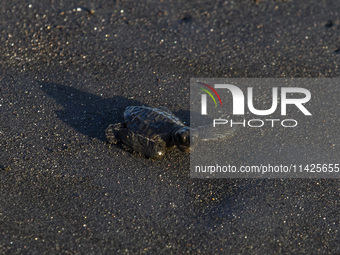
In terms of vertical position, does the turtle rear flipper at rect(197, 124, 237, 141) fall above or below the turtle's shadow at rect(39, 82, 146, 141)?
below

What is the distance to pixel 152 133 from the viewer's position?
3992 millimetres

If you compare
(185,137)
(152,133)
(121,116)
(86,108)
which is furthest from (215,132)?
(86,108)

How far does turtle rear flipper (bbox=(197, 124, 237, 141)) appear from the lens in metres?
4.11

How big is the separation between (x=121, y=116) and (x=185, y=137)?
81 centimetres

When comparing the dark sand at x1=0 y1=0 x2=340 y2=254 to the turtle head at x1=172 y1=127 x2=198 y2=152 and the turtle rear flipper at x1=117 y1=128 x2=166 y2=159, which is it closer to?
the turtle rear flipper at x1=117 y1=128 x2=166 y2=159

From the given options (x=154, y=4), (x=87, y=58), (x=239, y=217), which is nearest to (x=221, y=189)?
(x=239, y=217)

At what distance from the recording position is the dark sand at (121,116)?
3508 mm

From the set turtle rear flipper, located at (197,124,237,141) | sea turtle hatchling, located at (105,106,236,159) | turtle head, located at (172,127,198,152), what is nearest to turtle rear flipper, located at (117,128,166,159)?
sea turtle hatchling, located at (105,106,236,159)

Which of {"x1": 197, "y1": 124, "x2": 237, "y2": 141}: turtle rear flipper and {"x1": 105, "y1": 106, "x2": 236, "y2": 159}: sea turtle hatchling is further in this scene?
{"x1": 197, "y1": 124, "x2": 237, "y2": 141}: turtle rear flipper

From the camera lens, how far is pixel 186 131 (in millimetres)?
3828

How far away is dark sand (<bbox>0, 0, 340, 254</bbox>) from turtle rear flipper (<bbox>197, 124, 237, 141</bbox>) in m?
0.26

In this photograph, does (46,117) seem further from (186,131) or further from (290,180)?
(290,180)

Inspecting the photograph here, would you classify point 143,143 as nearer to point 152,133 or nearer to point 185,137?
point 152,133

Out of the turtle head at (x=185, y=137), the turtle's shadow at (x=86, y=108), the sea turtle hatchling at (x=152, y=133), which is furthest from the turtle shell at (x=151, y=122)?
the turtle's shadow at (x=86, y=108)
